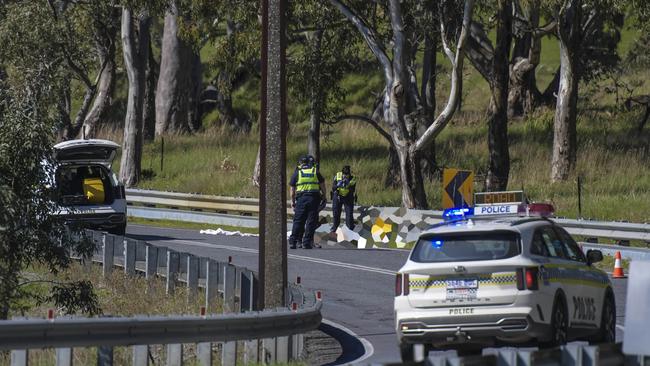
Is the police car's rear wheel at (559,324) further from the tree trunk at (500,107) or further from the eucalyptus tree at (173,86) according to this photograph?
the eucalyptus tree at (173,86)

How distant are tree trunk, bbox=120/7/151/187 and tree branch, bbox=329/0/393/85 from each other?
12.2 meters

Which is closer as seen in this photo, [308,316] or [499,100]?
[308,316]

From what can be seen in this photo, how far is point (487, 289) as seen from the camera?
14.3 m

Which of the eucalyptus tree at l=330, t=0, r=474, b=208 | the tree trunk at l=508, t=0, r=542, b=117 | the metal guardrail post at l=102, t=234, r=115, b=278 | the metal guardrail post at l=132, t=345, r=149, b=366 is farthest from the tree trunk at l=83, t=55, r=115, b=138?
→ the metal guardrail post at l=132, t=345, r=149, b=366

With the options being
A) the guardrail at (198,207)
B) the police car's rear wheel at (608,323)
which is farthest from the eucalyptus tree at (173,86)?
Result: the police car's rear wheel at (608,323)

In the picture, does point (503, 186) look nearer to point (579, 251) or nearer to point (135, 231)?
point (135, 231)

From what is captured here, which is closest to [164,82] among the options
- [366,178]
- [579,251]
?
[366,178]

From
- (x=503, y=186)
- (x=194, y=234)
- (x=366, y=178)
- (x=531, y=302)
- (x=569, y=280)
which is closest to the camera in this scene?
(x=531, y=302)

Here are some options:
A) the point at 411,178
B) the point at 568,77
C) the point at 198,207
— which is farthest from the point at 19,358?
the point at 568,77

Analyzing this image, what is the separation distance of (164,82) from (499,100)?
74.0ft

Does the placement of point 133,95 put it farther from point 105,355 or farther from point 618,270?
point 105,355

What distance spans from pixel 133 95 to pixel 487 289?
108 ft

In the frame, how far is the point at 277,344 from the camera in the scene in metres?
14.9

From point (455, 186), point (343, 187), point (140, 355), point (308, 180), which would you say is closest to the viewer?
point (140, 355)
